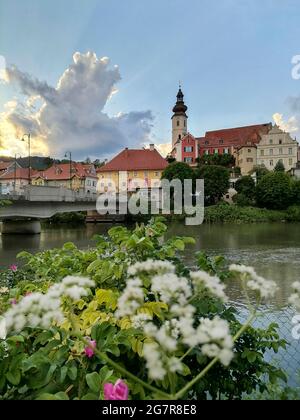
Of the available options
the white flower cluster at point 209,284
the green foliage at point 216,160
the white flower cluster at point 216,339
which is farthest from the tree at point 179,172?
the white flower cluster at point 216,339

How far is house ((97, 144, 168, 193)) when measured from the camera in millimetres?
61881

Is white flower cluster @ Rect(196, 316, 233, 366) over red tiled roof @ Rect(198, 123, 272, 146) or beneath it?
beneath

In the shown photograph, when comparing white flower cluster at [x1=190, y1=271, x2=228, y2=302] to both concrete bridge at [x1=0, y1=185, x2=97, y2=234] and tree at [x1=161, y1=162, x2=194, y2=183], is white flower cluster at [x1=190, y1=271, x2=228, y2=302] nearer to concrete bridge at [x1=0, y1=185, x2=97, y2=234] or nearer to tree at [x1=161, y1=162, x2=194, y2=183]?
concrete bridge at [x1=0, y1=185, x2=97, y2=234]

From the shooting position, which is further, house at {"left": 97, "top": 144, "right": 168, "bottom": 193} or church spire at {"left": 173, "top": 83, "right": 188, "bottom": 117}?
church spire at {"left": 173, "top": 83, "right": 188, "bottom": 117}

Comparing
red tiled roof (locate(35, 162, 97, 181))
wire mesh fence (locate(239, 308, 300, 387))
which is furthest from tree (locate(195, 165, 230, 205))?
wire mesh fence (locate(239, 308, 300, 387))

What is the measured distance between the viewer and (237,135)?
6906 cm

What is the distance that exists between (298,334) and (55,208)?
23.8 m

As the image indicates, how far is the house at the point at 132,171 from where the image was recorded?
6188 cm

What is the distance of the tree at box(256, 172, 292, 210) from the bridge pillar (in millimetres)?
32589

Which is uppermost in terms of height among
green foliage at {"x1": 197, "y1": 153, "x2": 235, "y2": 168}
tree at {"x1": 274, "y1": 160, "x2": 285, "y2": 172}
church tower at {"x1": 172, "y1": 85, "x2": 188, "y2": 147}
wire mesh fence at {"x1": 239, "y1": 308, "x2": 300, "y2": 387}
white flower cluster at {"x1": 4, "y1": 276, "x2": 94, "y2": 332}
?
church tower at {"x1": 172, "y1": 85, "x2": 188, "y2": 147}

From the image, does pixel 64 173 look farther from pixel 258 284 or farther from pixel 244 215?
pixel 258 284

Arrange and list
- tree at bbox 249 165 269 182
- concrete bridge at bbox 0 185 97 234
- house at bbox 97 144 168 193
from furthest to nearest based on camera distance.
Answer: house at bbox 97 144 168 193, tree at bbox 249 165 269 182, concrete bridge at bbox 0 185 97 234

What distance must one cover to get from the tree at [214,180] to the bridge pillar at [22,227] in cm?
2805

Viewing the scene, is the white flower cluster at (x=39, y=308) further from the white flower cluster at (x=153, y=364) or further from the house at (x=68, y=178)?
the house at (x=68, y=178)
